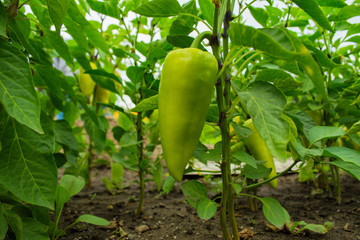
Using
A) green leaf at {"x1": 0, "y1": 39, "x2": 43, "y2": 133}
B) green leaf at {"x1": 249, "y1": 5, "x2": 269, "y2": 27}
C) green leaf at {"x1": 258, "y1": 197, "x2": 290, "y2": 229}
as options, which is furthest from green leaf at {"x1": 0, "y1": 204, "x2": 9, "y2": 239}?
green leaf at {"x1": 249, "y1": 5, "x2": 269, "y2": 27}

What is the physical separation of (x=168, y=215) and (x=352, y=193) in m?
0.85

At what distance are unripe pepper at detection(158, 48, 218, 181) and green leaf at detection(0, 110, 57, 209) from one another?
0.81 feet

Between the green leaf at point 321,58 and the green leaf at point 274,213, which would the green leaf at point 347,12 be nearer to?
the green leaf at point 321,58

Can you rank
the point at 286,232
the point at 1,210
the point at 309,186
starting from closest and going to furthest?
the point at 1,210, the point at 286,232, the point at 309,186

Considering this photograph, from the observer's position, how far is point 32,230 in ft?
2.10

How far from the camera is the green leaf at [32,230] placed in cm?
63

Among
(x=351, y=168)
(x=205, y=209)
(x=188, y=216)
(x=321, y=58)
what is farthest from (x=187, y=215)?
(x=321, y=58)

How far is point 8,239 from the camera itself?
671 millimetres

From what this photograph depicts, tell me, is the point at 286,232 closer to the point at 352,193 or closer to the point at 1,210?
the point at 352,193

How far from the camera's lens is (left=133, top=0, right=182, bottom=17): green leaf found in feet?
1.87

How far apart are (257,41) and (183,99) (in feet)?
0.50

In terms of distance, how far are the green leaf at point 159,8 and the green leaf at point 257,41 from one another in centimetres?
16

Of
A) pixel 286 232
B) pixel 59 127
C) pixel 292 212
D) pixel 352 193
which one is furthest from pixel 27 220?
pixel 352 193

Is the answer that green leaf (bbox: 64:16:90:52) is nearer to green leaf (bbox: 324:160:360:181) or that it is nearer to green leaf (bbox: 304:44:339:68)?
green leaf (bbox: 304:44:339:68)
